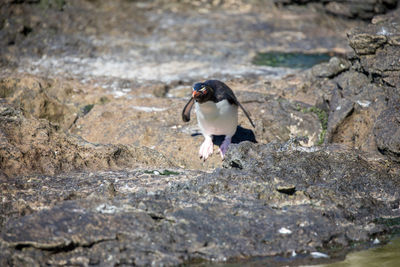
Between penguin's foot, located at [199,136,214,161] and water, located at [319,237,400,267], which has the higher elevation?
water, located at [319,237,400,267]

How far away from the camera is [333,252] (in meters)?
3.35

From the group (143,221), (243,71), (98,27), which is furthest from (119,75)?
(143,221)

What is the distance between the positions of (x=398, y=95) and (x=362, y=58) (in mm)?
693

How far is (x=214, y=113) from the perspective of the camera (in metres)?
5.01

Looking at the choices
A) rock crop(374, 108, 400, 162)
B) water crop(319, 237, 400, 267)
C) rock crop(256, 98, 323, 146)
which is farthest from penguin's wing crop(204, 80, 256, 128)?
water crop(319, 237, 400, 267)

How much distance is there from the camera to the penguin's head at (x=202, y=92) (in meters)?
4.80

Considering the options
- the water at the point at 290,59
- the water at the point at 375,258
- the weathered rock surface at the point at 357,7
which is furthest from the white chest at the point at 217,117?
the weathered rock surface at the point at 357,7

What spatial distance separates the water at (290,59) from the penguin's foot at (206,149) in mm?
3154

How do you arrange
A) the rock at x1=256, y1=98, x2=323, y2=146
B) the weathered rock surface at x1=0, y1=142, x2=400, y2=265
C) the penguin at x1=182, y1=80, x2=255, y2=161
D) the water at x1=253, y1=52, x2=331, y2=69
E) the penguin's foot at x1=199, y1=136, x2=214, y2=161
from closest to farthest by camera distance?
the weathered rock surface at x1=0, y1=142, x2=400, y2=265
the penguin at x1=182, y1=80, x2=255, y2=161
the penguin's foot at x1=199, y1=136, x2=214, y2=161
the rock at x1=256, y1=98, x2=323, y2=146
the water at x1=253, y1=52, x2=331, y2=69

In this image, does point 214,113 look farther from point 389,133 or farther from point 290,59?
point 290,59

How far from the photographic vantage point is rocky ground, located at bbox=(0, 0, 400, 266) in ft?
10.7

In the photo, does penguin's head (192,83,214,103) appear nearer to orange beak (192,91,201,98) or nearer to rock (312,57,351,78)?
orange beak (192,91,201,98)

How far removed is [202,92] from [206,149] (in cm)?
62

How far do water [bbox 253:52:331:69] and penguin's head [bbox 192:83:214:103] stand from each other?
10.8ft
